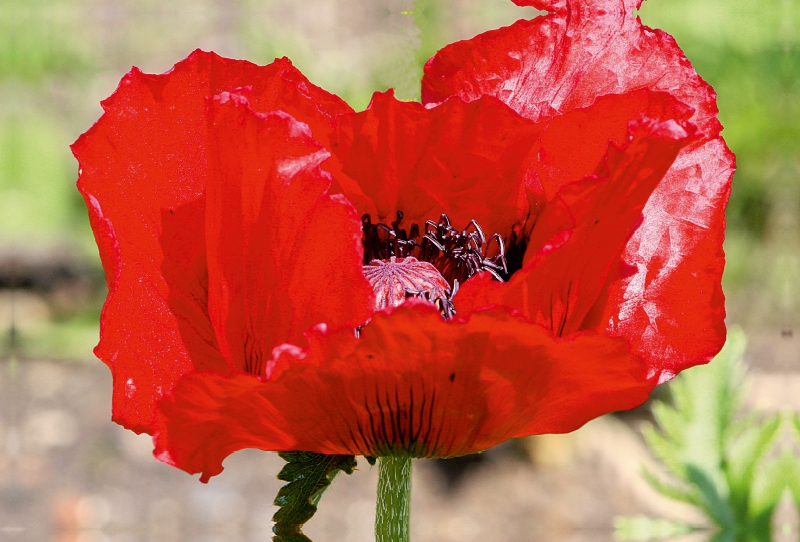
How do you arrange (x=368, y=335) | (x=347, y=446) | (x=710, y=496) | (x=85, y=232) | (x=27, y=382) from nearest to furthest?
(x=368, y=335) → (x=347, y=446) → (x=710, y=496) → (x=27, y=382) → (x=85, y=232)

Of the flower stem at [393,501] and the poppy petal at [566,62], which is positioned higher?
the poppy petal at [566,62]

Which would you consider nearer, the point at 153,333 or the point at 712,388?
the point at 153,333

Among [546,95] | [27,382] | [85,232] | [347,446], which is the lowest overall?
[347,446]

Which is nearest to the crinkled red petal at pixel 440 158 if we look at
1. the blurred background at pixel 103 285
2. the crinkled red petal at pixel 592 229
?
the crinkled red petal at pixel 592 229

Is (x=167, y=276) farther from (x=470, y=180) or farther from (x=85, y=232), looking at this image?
(x=85, y=232)

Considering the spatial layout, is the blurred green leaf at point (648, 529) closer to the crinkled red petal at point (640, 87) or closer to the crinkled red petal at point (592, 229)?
the crinkled red petal at point (640, 87)

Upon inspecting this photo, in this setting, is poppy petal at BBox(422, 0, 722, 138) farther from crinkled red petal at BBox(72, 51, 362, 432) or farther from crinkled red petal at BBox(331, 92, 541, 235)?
crinkled red petal at BBox(72, 51, 362, 432)

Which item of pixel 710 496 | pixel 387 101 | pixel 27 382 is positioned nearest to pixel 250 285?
pixel 387 101
